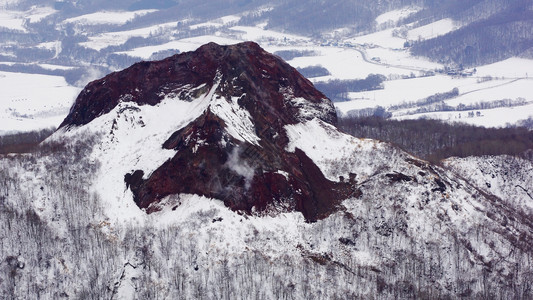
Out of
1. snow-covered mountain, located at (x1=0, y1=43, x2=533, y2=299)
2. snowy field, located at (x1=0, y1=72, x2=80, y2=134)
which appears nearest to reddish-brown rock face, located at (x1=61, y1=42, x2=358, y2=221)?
snow-covered mountain, located at (x1=0, y1=43, x2=533, y2=299)

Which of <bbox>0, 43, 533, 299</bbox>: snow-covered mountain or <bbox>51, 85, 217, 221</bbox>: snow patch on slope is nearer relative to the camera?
<bbox>0, 43, 533, 299</bbox>: snow-covered mountain

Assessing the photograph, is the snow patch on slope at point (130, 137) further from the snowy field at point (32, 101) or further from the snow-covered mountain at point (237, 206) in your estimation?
the snowy field at point (32, 101)

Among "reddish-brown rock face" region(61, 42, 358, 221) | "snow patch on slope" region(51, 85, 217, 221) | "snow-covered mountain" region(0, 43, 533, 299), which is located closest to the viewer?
"snow-covered mountain" region(0, 43, 533, 299)

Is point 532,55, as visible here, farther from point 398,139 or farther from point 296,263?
point 296,263

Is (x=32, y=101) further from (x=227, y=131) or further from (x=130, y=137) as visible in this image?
(x=227, y=131)

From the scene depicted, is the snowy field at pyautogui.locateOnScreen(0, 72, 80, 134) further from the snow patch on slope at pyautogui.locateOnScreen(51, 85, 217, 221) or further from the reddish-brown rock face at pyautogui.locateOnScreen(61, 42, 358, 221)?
the snow patch on slope at pyautogui.locateOnScreen(51, 85, 217, 221)

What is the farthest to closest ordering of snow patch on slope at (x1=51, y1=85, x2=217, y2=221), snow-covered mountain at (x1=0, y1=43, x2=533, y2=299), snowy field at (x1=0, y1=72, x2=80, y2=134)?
snowy field at (x1=0, y1=72, x2=80, y2=134) < snow patch on slope at (x1=51, y1=85, x2=217, y2=221) < snow-covered mountain at (x1=0, y1=43, x2=533, y2=299)
